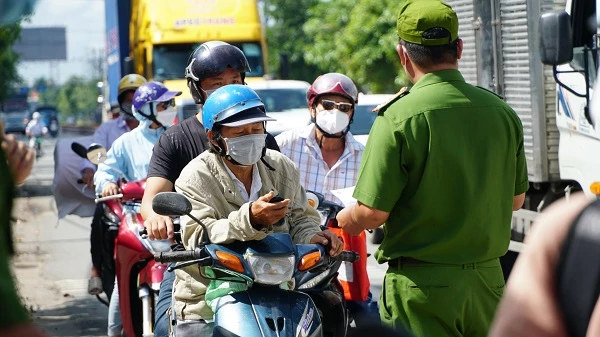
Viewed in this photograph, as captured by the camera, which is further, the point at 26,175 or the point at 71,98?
the point at 71,98

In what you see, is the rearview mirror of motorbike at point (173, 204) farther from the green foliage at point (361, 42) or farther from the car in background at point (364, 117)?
the green foliage at point (361, 42)

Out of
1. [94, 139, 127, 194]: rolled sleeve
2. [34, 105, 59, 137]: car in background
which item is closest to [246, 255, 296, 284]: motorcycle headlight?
[94, 139, 127, 194]: rolled sleeve

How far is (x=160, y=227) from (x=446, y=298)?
4.43 feet

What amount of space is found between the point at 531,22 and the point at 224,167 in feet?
15.8

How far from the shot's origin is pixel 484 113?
4180mm

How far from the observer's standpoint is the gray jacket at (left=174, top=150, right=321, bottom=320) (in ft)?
14.4

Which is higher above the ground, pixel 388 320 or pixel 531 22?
pixel 531 22

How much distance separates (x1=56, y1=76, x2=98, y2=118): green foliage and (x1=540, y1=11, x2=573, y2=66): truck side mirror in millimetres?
145725

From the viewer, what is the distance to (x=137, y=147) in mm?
7281

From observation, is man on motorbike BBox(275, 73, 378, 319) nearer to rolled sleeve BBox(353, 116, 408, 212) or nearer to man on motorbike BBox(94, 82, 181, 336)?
man on motorbike BBox(94, 82, 181, 336)

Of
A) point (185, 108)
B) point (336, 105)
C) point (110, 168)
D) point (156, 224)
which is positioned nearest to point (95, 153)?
point (110, 168)

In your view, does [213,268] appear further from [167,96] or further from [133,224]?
[167,96]

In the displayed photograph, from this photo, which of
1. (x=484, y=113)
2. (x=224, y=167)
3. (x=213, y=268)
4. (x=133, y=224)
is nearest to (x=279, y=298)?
(x=213, y=268)

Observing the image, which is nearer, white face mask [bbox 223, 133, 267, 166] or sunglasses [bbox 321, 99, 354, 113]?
white face mask [bbox 223, 133, 267, 166]
